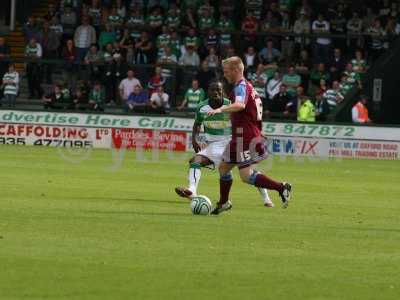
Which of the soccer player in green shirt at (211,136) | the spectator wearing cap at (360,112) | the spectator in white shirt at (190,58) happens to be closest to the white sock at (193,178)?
the soccer player in green shirt at (211,136)

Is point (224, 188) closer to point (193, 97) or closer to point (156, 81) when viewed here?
point (193, 97)

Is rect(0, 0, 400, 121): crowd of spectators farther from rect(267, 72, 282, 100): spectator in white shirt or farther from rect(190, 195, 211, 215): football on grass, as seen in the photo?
rect(190, 195, 211, 215): football on grass

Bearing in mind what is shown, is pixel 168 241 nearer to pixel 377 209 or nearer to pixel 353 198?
pixel 377 209

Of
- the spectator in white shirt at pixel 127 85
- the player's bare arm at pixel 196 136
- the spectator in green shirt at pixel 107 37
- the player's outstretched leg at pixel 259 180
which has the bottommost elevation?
the spectator in white shirt at pixel 127 85

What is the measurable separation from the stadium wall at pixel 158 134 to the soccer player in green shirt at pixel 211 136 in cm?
1473

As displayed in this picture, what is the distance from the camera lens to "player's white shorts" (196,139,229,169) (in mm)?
18234

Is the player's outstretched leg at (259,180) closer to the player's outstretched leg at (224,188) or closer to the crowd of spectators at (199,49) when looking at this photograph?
the player's outstretched leg at (224,188)

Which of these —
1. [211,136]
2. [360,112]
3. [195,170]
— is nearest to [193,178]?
[195,170]

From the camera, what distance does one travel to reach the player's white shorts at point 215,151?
1823 centimetres

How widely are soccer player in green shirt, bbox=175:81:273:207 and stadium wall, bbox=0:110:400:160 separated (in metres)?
14.7

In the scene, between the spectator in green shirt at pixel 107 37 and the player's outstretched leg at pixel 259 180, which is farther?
the spectator in green shirt at pixel 107 37

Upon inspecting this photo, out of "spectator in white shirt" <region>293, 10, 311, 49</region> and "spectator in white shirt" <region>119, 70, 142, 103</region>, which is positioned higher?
"spectator in white shirt" <region>293, 10, 311, 49</region>

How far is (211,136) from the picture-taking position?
1853cm

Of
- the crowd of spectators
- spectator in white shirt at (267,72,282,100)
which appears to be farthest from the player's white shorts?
spectator in white shirt at (267,72,282,100)
